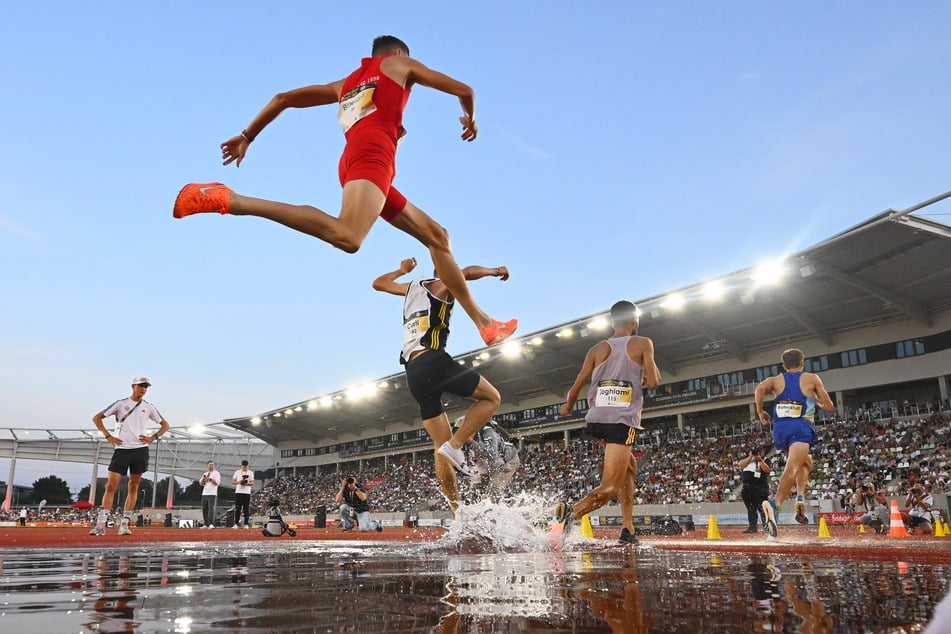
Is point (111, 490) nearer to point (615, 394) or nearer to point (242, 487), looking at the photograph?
point (615, 394)

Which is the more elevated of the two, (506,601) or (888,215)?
(888,215)

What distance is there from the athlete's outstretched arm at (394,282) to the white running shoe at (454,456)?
1301 millimetres

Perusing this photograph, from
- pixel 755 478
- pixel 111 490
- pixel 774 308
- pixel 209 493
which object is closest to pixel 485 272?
pixel 111 490

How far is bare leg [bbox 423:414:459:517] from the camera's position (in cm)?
461

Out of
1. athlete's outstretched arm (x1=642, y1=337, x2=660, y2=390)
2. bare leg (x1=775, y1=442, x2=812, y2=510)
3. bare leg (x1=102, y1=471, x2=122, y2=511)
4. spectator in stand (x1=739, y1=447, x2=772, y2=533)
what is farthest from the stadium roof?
bare leg (x1=102, y1=471, x2=122, y2=511)

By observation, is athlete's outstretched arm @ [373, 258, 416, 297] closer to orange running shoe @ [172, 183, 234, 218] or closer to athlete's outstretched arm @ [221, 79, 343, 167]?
athlete's outstretched arm @ [221, 79, 343, 167]

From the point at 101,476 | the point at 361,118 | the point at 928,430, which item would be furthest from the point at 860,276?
the point at 101,476

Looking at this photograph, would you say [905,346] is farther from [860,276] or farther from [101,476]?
[101,476]

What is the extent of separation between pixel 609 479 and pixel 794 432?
3.00 metres

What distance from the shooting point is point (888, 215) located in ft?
61.4

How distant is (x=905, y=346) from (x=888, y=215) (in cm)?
907

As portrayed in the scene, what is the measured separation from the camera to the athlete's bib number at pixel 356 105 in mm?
3434

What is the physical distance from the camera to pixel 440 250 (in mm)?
4191

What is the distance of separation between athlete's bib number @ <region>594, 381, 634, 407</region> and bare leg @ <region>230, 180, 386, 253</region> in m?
2.42
